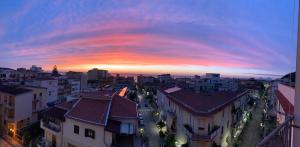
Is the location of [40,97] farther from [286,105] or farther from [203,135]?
[286,105]

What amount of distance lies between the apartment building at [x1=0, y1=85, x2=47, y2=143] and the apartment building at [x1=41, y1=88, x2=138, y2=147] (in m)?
6.77

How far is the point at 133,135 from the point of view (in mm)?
13961

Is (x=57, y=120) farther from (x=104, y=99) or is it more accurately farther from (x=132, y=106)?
(x=132, y=106)

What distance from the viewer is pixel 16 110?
70.0 ft

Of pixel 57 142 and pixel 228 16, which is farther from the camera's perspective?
pixel 57 142

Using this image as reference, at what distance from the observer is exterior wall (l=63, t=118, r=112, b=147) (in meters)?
12.9

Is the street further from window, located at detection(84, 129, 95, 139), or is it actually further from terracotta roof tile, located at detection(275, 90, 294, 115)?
terracotta roof tile, located at detection(275, 90, 294, 115)

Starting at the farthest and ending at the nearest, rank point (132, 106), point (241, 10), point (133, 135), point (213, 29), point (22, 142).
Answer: point (22, 142)
point (213, 29)
point (132, 106)
point (133, 135)
point (241, 10)

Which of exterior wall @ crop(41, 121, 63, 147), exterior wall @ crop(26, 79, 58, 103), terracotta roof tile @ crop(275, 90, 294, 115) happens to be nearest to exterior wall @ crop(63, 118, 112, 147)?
exterior wall @ crop(41, 121, 63, 147)

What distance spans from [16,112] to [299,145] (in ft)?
73.9

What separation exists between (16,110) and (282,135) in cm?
2241

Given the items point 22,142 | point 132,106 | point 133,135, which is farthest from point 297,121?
point 22,142

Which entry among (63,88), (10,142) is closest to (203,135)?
(10,142)

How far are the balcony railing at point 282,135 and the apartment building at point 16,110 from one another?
69.4ft
